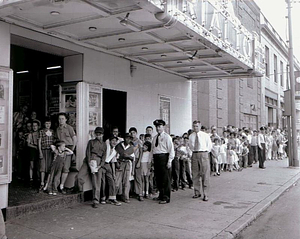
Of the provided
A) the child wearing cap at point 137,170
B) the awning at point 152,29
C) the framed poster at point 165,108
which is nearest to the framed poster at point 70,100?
the awning at point 152,29

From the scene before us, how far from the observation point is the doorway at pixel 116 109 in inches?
362

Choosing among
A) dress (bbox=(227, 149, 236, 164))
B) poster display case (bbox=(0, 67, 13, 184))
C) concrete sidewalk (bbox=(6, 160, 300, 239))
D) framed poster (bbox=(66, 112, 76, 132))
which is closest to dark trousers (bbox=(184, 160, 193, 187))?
concrete sidewalk (bbox=(6, 160, 300, 239))

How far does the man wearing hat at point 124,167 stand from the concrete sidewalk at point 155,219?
36 cm

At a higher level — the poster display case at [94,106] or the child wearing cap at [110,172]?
the poster display case at [94,106]

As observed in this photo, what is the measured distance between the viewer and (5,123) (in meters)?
5.85

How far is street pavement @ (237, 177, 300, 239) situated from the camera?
560 cm

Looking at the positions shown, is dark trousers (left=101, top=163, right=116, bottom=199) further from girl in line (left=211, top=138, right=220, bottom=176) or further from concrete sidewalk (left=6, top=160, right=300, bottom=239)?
girl in line (left=211, top=138, right=220, bottom=176)

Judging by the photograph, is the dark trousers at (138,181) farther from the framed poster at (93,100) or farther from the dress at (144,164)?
the framed poster at (93,100)

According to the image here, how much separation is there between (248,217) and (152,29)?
13.8 feet

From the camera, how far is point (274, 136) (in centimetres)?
1888

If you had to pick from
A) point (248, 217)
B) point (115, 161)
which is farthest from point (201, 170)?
point (115, 161)

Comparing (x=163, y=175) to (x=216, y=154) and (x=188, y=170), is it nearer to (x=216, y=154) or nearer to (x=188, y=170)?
(x=188, y=170)

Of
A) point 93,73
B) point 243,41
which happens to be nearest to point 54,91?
point 93,73

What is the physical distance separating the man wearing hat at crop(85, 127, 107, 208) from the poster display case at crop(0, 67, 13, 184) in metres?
1.67
